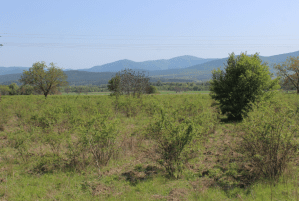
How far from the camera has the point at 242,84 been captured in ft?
44.3

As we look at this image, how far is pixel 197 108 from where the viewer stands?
15.0 metres

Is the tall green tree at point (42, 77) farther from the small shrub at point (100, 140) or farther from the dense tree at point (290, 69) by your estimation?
the dense tree at point (290, 69)

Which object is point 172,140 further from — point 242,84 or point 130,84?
point 130,84

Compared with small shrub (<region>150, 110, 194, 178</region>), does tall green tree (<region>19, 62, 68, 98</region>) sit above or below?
above

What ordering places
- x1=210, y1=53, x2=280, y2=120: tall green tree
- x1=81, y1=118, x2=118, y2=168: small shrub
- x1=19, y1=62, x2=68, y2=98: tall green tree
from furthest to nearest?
x1=19, y1=62, x2=68, y2=98: tall green tree → x1=210, y1=53, x2=280, y2=120: tall green tree → x1=81, y1=118, x2=118, y2=168: small shrub

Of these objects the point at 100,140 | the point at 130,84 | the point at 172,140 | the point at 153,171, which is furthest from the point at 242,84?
the point at 130,84

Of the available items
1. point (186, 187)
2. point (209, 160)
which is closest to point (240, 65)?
point (209, 160)

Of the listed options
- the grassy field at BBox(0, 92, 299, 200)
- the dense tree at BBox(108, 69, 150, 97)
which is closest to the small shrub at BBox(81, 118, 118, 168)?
the grassy field at BBox(0, 92, 299, 200)

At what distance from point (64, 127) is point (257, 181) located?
1047 centimetres

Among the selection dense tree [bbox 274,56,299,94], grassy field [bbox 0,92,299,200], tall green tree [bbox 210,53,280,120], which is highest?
dense tree [bbox 274,56,299,94]

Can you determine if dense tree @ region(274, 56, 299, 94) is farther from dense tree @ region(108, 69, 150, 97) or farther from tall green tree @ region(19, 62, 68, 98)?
tall green tree @ region(19, 62, 68, 98)

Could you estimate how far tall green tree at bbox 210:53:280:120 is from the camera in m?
13.4

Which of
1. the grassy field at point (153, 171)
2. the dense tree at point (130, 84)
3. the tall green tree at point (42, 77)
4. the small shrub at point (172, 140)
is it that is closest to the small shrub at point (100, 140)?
the grassy field at point (153, 171)

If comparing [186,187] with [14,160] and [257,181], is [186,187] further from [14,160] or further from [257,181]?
[14,160]
